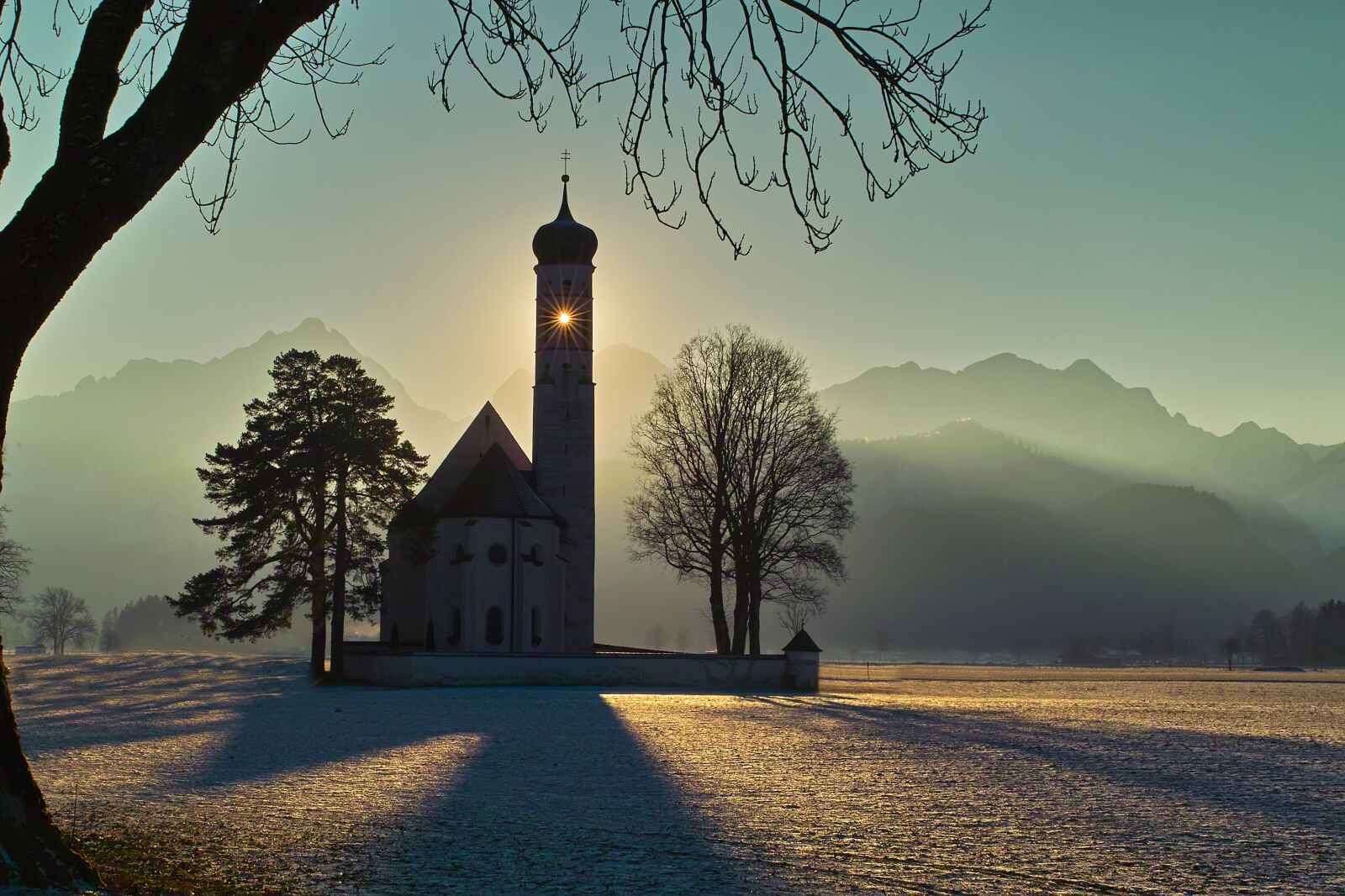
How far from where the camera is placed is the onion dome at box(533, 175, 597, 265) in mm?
57031

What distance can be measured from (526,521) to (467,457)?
372 inches

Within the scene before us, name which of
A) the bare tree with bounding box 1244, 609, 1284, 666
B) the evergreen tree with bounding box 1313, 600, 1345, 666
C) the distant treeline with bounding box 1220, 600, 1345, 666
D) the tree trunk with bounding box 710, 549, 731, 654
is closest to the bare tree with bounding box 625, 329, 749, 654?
the tree trunk with bounding box 710, 549, 731, 654

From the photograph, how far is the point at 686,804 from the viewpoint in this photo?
1248cm

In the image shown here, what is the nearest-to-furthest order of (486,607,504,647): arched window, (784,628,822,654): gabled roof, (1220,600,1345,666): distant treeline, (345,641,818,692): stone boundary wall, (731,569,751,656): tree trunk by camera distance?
(345,641,818,692): stone boundary wall
(784,628,822,654): gabled roof
(731,569,751,656): tree trunk
(486,607,504,647): arched window
(1220,600,1345,666): distant treeline

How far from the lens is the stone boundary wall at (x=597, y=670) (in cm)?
3691

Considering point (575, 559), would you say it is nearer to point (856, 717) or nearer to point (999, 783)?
point (856, 717)

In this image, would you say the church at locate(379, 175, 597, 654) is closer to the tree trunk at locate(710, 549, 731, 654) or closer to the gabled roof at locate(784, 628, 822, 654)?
the tree trunk at locate(710, 549, 731, 654)

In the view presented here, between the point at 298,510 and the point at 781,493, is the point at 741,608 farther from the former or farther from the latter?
the point at 298,510

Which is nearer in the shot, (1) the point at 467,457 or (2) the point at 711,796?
(2) the point at 711,796

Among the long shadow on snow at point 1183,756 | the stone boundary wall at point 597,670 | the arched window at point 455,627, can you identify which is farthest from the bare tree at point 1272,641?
the long shadow on snow at point 1183,756

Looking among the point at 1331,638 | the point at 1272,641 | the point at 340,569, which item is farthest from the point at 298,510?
the point at 1272,641

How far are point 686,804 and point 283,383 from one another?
33023mm

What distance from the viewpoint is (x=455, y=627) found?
4981cm

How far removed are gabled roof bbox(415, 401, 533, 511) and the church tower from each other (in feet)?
8.68
